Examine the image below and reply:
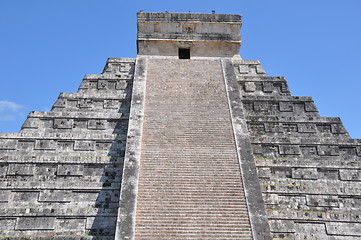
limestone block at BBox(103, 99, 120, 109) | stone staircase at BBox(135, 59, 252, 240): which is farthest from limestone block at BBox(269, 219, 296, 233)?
limestone block at BBox(103, 99, 120, 109)

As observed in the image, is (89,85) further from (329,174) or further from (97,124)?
(329,174)

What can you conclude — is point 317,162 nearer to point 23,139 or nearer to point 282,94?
point 282,94

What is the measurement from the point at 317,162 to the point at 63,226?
833 centimetres

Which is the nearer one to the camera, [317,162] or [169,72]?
[317,162]

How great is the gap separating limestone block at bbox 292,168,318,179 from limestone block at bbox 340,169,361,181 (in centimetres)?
90

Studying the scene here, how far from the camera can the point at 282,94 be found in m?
15.7

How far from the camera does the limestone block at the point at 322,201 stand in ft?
39.5

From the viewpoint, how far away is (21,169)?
41.4 ft

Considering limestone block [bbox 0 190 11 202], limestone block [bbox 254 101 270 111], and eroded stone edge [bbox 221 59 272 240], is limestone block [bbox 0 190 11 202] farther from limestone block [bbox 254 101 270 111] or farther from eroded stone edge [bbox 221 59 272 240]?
limestone block [bbox 254 101 270 111]

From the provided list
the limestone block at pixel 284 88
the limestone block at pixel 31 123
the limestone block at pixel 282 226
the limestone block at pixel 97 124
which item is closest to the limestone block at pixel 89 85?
the limestone block at pixel 97 124

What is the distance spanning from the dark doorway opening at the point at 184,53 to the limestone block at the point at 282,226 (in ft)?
33.3

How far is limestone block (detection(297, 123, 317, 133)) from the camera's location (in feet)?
46.2

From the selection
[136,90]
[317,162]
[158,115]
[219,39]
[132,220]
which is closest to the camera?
[132,220]

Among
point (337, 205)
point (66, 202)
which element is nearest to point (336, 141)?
point (337, 205)
